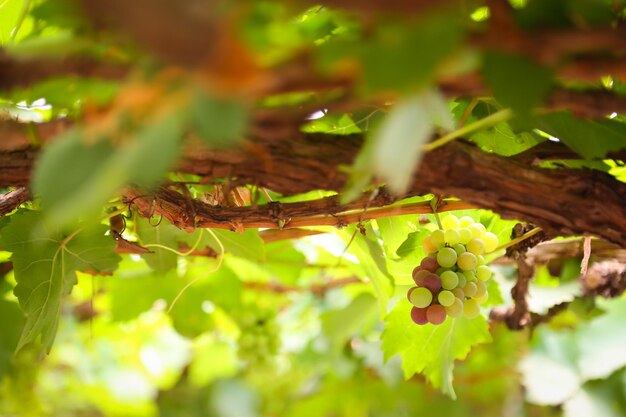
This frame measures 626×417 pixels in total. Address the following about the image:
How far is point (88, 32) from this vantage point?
36 centimetres

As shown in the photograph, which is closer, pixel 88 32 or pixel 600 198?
pixel 88 32

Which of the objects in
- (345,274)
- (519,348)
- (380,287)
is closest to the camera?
(380,287)

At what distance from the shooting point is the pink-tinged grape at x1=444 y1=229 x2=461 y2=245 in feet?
2.35

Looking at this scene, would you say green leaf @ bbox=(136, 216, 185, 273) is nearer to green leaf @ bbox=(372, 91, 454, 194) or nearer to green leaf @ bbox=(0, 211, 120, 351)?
green leaf @ bbox=(0, 211, 120, 351)

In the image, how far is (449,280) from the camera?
0.68m

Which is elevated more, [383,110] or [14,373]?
[383,110]

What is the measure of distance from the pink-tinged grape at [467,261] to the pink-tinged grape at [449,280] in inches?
1.1

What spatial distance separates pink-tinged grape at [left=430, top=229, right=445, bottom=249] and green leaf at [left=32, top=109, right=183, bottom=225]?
0.48 meters

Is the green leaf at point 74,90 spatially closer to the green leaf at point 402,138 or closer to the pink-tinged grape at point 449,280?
the green leaf at point 402,138

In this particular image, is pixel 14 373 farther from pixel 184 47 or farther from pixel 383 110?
pixel 184 47

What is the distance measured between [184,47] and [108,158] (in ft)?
0.21

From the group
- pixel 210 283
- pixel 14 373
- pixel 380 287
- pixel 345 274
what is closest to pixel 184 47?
pixel 380 287

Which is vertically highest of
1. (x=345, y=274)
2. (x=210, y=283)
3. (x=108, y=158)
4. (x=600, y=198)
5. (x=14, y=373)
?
(x=108, y=158)

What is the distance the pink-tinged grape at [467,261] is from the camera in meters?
0.71
